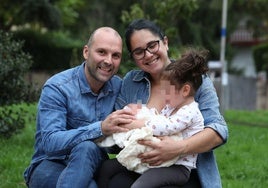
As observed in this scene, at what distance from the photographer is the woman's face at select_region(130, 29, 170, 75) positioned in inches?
157

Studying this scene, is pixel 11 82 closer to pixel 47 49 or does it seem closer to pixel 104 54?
pixel 104 54

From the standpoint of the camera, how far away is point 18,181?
18.7 ft

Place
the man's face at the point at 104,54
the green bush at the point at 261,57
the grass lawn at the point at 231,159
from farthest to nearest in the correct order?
1. the green bush at the point at 261,57
2. the grass lawn at the point at 231,159
3. the man's face at the point at 104,54

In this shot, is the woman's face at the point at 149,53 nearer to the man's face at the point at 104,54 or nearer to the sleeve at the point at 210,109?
the man's face at the point at 104,54

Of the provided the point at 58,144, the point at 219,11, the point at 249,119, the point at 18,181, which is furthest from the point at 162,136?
the point at 219,11

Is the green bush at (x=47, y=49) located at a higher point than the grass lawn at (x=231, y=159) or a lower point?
lower

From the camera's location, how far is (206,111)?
12.4ft

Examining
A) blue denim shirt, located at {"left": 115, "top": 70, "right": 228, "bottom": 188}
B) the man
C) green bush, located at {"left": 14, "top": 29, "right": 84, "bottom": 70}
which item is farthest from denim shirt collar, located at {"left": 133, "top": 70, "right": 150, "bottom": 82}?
green bush, located at {"left": 14, "top": 29, "right": 84, "bottom": 70}

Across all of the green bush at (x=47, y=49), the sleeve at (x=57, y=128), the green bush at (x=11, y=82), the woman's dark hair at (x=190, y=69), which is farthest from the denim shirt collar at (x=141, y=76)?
the green bush at (x=47, y=49)

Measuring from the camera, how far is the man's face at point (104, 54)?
390cm

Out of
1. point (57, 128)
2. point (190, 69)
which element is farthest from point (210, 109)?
point (57, 128)

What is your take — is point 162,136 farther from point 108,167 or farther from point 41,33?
point 41,33

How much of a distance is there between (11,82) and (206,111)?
425 centimetres

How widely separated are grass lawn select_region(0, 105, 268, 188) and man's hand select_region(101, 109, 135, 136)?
6.87 feet
